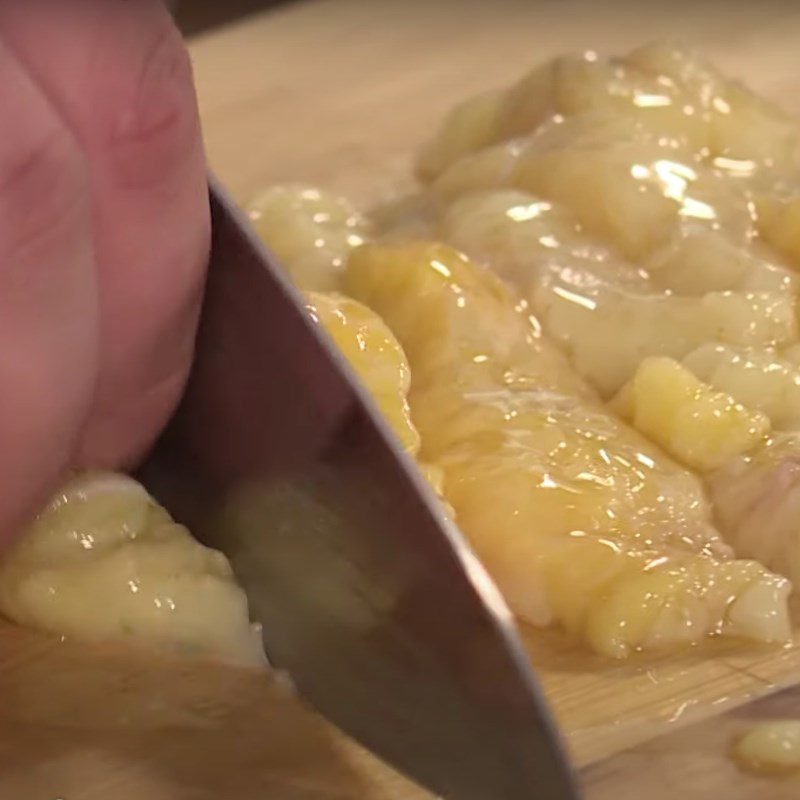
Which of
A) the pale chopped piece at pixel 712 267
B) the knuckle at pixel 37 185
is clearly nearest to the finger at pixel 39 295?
the knuckle at pixel 37 185

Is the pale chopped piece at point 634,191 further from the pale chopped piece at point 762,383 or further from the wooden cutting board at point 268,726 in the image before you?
the wooden cutting board at point 268,726

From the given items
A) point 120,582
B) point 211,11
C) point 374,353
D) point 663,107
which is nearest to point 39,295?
point 120,582

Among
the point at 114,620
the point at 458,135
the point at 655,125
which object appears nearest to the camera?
the point at 114,620

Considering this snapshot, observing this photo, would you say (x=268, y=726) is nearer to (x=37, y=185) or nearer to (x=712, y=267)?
(x=37, y=185)

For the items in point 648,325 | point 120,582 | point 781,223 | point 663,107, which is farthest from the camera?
point 663,107

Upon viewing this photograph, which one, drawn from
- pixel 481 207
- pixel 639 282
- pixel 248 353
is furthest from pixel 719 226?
pixel 248 353

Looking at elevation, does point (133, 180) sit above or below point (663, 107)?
above

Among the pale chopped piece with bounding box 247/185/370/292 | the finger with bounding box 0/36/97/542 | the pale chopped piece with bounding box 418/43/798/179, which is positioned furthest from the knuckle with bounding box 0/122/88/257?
the pale chopped piece with bounding box 418/43/798/179

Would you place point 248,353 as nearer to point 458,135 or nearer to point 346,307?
point 346,307
